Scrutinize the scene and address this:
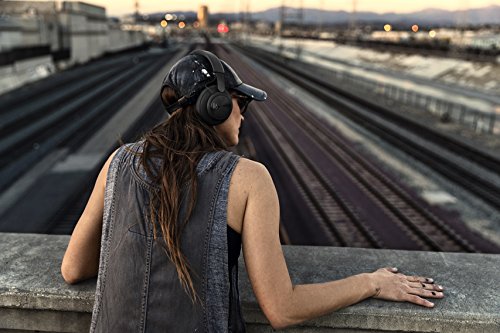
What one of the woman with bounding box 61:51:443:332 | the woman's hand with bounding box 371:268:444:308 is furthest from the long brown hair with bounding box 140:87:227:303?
the woman's hand with bounding box 371:268:444:308

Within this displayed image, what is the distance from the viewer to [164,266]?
6.14 ft

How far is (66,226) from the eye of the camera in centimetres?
1579

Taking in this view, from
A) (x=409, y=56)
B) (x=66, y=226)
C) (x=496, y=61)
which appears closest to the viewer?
(x=66, y=226)

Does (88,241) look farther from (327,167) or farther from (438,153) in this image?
(438,153)

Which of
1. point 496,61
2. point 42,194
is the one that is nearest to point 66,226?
point 42,194

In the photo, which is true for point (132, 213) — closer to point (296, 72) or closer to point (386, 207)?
point (386, 207)

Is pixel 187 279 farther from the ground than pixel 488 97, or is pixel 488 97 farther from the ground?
pixel 187 279

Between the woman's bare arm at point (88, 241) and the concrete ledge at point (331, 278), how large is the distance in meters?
0.09

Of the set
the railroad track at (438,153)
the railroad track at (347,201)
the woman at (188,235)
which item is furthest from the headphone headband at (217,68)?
the railroad track at (438,153)

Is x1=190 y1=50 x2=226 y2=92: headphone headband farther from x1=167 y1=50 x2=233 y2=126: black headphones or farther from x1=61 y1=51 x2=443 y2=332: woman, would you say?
x1=61 y1=51 x2=443 y2=332: woman

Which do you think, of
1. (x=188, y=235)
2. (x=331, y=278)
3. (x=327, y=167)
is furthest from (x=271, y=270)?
(x=327, y=167)

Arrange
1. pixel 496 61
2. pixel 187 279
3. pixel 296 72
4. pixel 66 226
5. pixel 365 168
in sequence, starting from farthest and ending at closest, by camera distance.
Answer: pixel 296 72 → pixel 496 61 → pixel 365 168 → pixel 66 226 → pixel 187 279

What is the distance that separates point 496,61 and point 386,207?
44.2 meters

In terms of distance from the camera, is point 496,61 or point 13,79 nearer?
point 13,79
